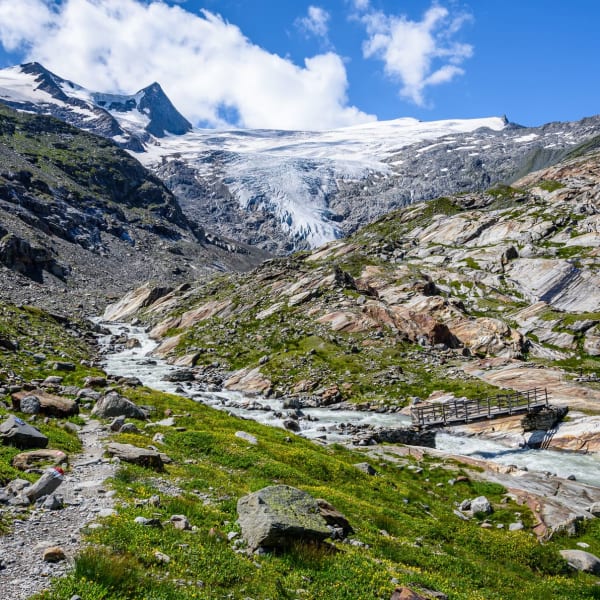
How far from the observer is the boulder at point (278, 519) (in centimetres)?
1311

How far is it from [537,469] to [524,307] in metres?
74.1

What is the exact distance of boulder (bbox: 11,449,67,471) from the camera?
16.0 meters

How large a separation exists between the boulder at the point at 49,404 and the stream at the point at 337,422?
2261cm

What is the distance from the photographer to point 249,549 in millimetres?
12961

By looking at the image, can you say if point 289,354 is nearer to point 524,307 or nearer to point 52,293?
point 524,307

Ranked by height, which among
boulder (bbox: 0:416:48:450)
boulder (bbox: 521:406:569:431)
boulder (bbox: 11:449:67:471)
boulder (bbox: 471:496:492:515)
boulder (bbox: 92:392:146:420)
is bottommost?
boulder (bbox: 471:496:492:515)

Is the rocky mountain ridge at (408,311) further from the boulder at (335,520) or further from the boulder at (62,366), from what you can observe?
the boulder at (335,520)

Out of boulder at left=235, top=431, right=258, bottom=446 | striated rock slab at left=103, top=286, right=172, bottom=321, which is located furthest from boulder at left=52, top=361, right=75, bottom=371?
striated rock slab at left=103, top=286, right=172, bottom=321

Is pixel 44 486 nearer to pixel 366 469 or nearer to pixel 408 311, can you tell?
pixel 366 469

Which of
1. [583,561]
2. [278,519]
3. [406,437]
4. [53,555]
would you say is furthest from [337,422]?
[53,555]

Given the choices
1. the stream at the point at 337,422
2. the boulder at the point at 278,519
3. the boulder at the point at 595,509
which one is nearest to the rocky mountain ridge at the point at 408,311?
the stream at the point at 337,422

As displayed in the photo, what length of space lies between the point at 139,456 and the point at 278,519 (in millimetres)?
8672

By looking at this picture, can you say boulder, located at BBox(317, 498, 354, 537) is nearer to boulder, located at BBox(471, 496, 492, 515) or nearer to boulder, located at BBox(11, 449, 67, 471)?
boulder, located at BBox(11, 449, 67, 471)

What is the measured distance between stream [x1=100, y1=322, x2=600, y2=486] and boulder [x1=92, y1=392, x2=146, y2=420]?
725 inches
